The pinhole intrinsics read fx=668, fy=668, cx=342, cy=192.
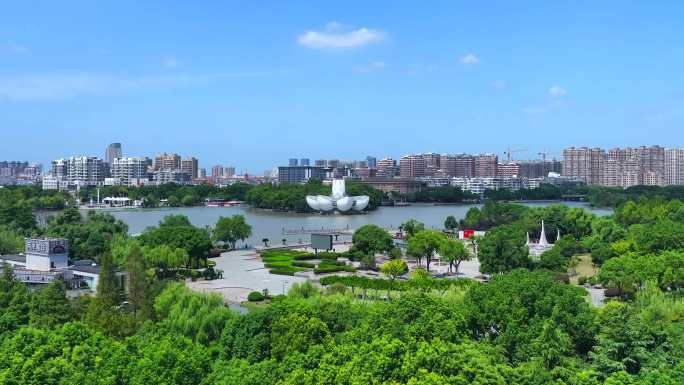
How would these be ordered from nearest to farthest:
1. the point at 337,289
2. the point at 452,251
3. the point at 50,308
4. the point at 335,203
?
the point at 50,308 < the point at 337,289 < the point at 452,251 < the point at 335,203

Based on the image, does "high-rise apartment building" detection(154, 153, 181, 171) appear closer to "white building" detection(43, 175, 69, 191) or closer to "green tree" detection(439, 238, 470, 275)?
"white building" detection(43, 175, 69, 191)

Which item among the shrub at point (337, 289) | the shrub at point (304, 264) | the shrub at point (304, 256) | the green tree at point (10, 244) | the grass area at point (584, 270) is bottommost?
the grass area at point (584, 270)

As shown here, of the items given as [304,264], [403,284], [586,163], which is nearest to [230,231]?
[304,264]

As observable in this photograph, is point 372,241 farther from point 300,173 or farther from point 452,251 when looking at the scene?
point 300,173

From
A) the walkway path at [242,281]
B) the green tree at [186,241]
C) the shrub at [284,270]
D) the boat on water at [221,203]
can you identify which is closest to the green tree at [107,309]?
the walkway path at [242,281]

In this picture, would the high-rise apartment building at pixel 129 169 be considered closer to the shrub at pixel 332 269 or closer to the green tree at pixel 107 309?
the shrub at pixel 332 269

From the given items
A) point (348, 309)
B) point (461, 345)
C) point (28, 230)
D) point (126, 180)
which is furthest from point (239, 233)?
point (126, 180)
